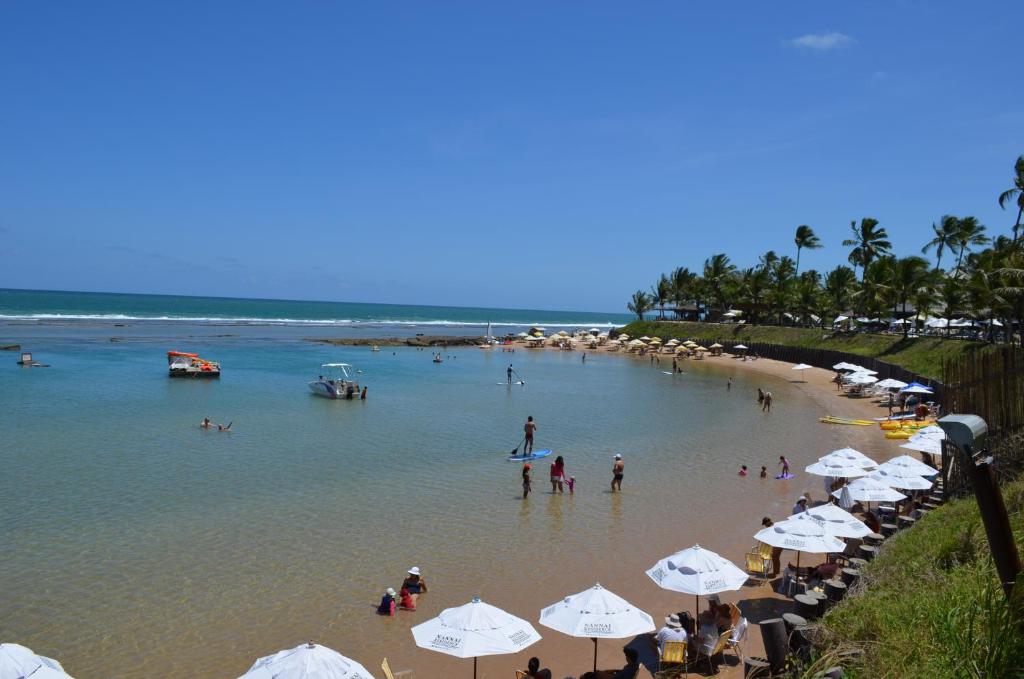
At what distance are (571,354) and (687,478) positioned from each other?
187ft

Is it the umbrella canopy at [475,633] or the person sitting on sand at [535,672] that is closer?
the umbrella canopy at [475,633]

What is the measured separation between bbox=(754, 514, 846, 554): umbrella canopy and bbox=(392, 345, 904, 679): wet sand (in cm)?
130

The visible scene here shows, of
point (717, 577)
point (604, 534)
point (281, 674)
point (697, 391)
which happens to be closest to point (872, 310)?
point (697, 391)

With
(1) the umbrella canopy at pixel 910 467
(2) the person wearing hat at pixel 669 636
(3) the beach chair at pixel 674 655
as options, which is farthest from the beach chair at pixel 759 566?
(3) the beach chair at pixel 674 655

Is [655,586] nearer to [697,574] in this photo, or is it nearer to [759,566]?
[759,566]

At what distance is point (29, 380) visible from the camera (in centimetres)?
3938

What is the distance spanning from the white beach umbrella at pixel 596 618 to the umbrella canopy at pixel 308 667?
269 centimetres

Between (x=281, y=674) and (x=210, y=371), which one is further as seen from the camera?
(x=210, y=371)

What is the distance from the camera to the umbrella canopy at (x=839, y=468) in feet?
53.8

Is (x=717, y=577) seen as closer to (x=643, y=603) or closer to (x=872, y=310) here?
(x=643, y=603)

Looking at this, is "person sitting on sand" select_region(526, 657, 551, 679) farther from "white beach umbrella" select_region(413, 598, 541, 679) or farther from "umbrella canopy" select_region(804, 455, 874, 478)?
"umbrella canopy" select_region(804, 455, 874, 478)

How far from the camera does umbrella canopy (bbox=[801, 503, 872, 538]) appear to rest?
1195cm

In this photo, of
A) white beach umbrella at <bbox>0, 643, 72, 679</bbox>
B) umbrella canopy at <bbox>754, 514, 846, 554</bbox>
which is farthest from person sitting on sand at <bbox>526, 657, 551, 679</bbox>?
white beach umbrella at <bbox>0, 643, 72, 679</bbox>

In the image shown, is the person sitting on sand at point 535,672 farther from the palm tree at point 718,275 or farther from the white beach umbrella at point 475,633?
the palm tree at point 718,275
